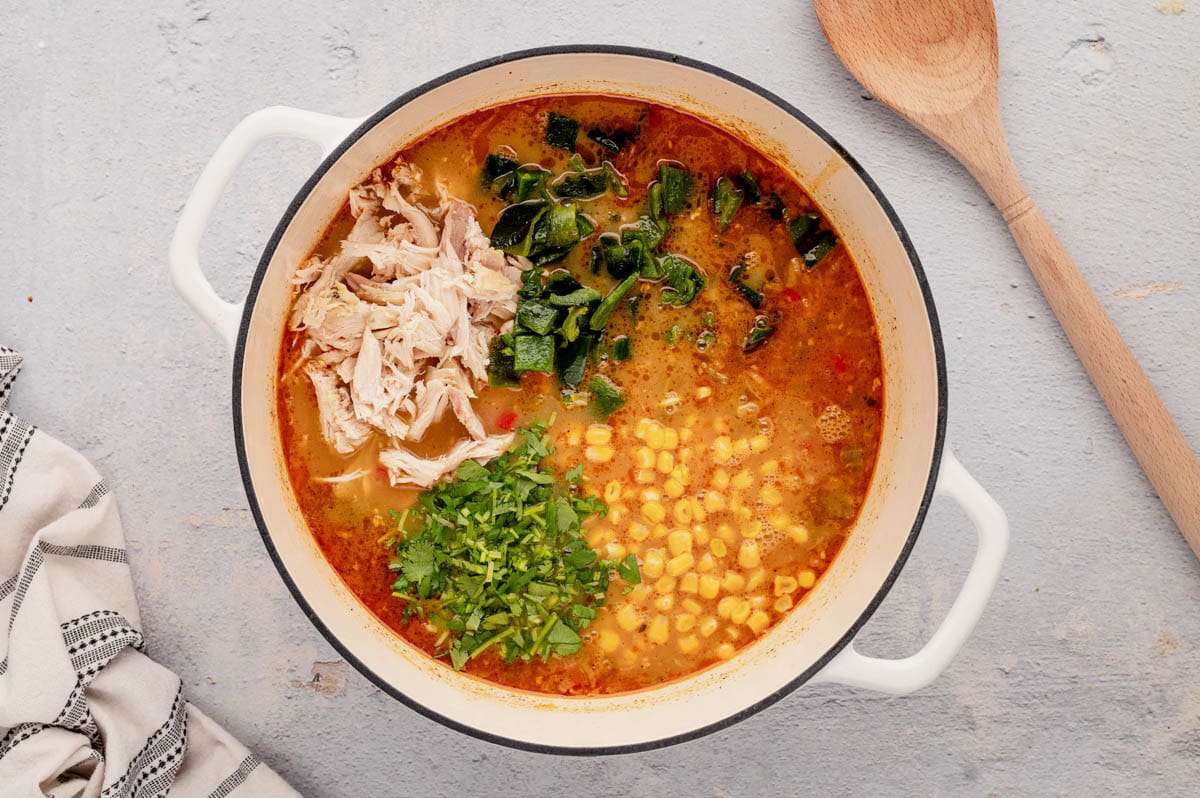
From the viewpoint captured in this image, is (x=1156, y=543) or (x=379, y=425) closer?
(x=379, y=425)

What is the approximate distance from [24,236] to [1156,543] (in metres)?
3.00

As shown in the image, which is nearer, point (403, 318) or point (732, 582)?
point (403, 318)

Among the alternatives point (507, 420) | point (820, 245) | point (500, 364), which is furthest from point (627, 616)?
point (820, 245)

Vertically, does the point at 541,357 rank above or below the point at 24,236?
below

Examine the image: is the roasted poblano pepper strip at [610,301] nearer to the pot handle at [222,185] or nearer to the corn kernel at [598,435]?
the corn kernel at [598,435]

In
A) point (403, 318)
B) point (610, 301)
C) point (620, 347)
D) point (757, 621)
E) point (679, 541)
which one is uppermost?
point (403, 318)

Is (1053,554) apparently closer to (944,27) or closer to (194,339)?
(944,27)

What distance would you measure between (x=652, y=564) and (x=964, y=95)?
1359 millimetres

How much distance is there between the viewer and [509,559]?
223 cm

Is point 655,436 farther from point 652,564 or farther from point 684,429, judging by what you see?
point 652,564

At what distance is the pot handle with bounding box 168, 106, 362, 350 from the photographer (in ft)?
6.25

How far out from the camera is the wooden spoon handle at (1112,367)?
2312 millimetres

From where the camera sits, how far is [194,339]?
2412mm

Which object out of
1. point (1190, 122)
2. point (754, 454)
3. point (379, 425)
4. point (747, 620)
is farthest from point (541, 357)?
point (1190, 122)
